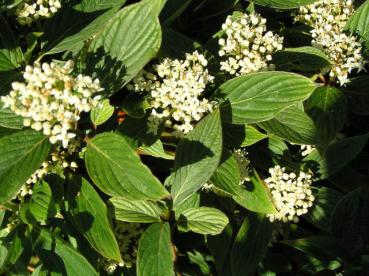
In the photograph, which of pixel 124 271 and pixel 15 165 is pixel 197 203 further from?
pixel 15 165

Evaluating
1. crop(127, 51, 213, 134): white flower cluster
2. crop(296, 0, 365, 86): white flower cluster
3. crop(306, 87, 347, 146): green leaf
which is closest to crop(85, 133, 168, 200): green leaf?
crop(127, 51, 213, 134): white flower cluster

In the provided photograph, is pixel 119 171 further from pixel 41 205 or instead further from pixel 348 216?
pixel 348 216

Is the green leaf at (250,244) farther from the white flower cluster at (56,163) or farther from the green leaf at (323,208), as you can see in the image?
the white flower cluster at (56,163)

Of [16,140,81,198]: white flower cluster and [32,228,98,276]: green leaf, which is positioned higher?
[16,140,81,198]: white flower cluster

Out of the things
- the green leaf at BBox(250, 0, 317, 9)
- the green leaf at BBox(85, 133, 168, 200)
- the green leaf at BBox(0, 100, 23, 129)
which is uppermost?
the green leaf at BBox(250, 0, 317, 9)

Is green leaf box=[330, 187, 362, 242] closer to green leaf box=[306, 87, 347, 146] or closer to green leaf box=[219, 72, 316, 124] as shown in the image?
green leaf box=[306, 87, 347, 146]
